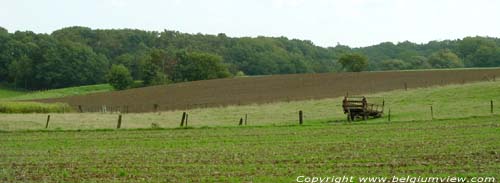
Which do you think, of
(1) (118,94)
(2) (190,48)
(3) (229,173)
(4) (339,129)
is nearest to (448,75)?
(1) (118,94)

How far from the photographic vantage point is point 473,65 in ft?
477

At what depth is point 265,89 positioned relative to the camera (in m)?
91.2

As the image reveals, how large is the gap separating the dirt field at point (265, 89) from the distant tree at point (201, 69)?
85.8ft

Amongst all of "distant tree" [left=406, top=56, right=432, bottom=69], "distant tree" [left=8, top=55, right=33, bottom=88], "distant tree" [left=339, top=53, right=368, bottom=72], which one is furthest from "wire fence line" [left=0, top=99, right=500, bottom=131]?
"distant tree" [left=406, top=56, right=432, bottom=69]

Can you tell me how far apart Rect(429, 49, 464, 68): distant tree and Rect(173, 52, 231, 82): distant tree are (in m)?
49.3

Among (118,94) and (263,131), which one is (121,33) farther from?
(263,131)

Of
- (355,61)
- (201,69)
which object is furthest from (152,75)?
(355,61)

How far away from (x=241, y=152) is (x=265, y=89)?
212 feet

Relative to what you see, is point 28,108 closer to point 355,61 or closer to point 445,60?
point 355,61

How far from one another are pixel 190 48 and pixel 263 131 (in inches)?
5295

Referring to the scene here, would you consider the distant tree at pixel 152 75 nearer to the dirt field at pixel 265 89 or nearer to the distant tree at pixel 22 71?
the distant tree at pixel 22 71

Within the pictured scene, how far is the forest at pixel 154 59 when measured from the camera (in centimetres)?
13275

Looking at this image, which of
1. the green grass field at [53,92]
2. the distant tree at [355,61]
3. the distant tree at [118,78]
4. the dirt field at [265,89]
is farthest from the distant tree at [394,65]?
the green grass field at [53,92]

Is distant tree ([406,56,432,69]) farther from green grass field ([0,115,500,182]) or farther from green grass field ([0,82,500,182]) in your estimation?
green grass field ([0,115,500,182])
